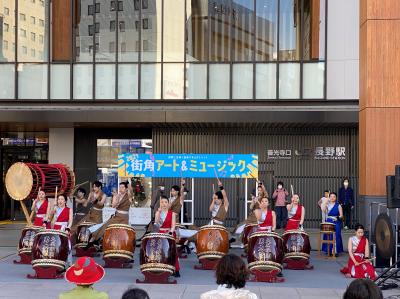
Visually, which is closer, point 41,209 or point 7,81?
point 41,209

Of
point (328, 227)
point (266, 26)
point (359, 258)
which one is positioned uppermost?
point (266, 26)

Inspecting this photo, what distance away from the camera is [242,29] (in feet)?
78.4

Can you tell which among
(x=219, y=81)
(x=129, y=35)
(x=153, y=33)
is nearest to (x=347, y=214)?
(x=219, y=81)

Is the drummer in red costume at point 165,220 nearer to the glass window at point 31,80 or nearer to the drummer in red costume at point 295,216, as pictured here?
the drummer in red costume at point 295,216

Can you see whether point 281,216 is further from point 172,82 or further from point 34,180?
point 34,180

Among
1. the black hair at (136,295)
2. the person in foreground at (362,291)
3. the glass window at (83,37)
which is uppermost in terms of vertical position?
the glass window at (83,37)

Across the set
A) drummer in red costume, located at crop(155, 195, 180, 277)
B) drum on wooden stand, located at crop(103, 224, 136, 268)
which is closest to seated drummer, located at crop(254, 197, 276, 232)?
drummer in red costume, located at crop(155, 195, 180, 277)

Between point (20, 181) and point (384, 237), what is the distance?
804cm

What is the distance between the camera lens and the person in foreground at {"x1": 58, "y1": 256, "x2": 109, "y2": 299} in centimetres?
520

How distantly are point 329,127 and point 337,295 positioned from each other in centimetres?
1292

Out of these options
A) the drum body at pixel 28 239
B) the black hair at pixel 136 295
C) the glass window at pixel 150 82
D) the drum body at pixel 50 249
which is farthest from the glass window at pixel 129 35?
the black hair at pixel 136 295

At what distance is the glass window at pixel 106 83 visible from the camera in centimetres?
2339

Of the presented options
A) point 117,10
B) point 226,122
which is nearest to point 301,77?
point 226,122

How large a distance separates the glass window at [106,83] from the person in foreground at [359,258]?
491 inches
